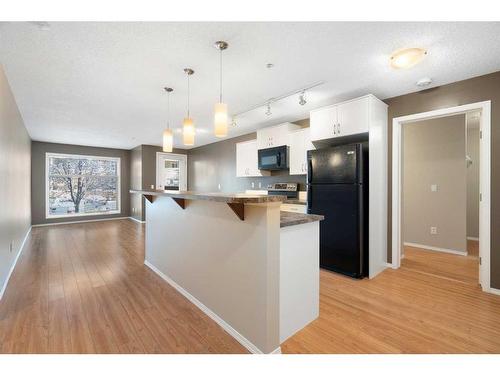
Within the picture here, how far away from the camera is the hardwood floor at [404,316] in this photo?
169cm

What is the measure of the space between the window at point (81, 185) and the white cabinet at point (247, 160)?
184 inches

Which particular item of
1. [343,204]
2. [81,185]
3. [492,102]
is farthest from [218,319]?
[81,185]

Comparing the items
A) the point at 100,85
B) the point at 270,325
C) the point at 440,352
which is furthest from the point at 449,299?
the point at 100,85

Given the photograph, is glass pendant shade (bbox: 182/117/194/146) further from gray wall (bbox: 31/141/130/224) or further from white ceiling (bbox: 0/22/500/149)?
gray wall (bbox: 31/141/130/224)

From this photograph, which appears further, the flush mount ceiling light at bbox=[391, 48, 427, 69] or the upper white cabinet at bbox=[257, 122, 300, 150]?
the upper white cabinet at bbox=[257, 122, 300, 150]

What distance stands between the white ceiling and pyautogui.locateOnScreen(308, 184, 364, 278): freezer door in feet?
4.32

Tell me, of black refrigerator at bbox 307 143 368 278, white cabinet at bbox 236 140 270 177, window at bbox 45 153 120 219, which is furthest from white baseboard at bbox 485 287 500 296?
window at bbox 45 153 120 219

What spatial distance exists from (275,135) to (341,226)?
218 cm

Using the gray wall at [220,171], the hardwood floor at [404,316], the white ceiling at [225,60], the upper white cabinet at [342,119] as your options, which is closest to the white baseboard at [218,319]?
the hardwood floor at [404,316]

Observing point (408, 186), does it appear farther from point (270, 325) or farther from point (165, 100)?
point (165, 100)

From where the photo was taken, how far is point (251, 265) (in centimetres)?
164

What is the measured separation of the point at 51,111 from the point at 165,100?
6.82 ft

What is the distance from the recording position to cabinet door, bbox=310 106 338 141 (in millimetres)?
3262

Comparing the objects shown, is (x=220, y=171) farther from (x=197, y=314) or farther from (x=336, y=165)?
(x=197, y=314)
